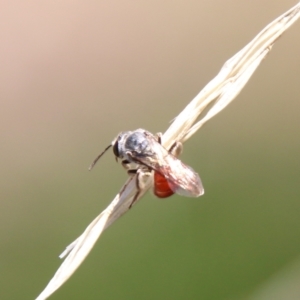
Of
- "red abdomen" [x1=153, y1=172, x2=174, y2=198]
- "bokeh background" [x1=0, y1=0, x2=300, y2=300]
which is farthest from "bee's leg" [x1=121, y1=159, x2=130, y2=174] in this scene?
"bokeh background" [x1=0, y1=0, x2=300, y2=300]

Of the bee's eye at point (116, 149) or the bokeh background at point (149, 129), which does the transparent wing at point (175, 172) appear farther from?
the bokeh background at point (149, 129)

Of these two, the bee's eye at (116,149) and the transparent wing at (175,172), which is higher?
the bee's eye at (116,149)

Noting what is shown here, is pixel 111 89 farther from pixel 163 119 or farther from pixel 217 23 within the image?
pixel 217 23

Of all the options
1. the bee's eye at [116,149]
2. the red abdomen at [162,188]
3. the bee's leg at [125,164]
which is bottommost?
Result: the red abdomen at [162,188]

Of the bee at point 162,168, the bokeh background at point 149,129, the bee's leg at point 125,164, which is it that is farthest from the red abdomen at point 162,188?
the bokeh background at point 149,129

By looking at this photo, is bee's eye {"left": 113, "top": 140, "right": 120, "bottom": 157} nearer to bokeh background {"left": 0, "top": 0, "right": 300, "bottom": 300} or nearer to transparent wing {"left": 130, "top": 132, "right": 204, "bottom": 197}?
transparent wing {"left": 130, "top": 132, "right": 204, "bottom": 197}

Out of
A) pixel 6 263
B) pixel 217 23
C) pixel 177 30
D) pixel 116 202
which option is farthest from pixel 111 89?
pixel 116 202
